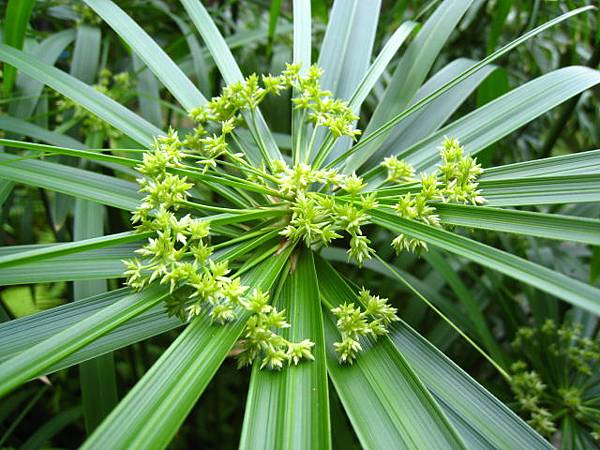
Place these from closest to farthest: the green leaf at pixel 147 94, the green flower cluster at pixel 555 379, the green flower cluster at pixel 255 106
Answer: the green flower cluster at pixel 255 106
the green flower cluster at pixel 555 379
the green leaf at pixel 147 94

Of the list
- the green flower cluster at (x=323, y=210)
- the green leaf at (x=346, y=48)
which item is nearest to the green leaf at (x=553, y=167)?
the green flower cluster at (x=323, y=210)

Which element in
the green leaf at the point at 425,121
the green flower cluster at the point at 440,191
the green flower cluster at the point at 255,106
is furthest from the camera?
the green leaf at the point at 425,121

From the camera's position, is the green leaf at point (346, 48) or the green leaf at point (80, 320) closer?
the green leaf at point (80, 320)

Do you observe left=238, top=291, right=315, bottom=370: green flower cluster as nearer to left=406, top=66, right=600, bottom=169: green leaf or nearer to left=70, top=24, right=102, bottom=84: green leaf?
left=406, top=66, right=600, bottom=169: green leaf

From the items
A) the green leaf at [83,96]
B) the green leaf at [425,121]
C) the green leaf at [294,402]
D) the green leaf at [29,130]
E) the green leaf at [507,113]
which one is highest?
the green leaf at [29,130]

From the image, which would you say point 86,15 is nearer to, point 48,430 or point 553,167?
point 48,430

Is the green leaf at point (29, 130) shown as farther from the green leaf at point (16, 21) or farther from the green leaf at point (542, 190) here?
the green leaf at point (542, 190)

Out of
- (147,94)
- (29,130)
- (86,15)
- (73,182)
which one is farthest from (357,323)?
(86,15)
